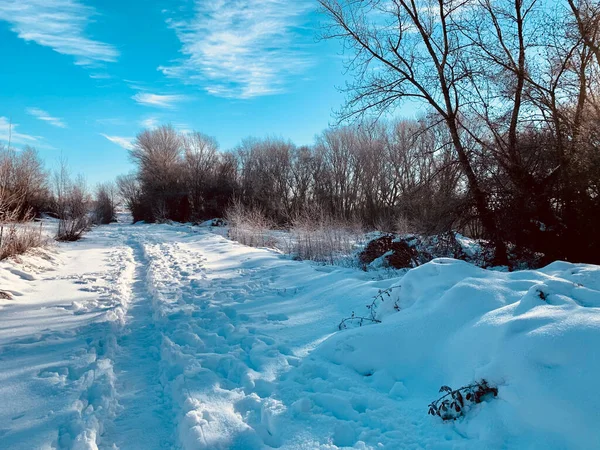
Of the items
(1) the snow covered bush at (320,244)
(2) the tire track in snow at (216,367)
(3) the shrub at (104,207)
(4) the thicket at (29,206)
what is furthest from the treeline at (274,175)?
(2) the tire track in snow at (216,367)

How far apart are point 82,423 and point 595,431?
3258mm

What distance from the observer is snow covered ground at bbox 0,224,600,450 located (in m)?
2.44

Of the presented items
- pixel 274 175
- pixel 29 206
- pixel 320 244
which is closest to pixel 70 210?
pixel 29 206

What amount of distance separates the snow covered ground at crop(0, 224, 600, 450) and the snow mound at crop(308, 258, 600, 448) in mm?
11

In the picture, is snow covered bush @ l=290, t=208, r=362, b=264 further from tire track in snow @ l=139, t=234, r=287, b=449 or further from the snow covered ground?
the snow covered ground

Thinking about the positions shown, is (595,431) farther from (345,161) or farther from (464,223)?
(345,161)

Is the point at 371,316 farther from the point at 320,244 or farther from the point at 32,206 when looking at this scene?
the point at 32,206

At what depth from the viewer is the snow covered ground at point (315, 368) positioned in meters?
2.44

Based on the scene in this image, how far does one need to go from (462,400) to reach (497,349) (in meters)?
0.47

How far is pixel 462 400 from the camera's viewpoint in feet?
8.62

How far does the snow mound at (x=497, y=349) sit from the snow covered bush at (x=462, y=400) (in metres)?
0.05

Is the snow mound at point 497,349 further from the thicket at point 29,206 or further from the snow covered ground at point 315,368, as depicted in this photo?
the thicket at point 29,206

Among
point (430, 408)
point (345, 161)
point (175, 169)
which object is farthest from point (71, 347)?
point (175, 169)

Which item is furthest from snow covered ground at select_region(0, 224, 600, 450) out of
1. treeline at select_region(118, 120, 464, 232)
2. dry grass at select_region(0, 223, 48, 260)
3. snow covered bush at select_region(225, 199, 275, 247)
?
treeline at select_region(118, 120, 464, 232)
